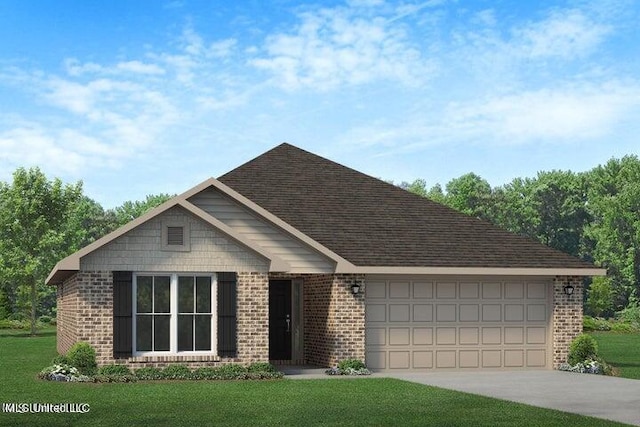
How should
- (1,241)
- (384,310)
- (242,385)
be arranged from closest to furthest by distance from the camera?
1. (242,385)
2. (384,310)
3. (1,241)

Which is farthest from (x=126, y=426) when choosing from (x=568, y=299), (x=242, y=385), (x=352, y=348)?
(x=568, y=299)

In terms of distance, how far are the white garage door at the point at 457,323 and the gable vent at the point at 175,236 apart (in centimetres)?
503

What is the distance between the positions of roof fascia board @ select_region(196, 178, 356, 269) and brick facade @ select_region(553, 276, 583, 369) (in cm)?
613

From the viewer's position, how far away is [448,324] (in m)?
25.8

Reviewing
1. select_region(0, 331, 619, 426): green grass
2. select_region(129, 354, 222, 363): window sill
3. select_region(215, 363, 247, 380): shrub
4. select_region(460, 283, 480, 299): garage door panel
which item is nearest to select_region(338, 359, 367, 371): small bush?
select_region(0, 331, 619, 426): green grass

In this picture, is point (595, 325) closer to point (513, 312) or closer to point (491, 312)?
point (513, 312)

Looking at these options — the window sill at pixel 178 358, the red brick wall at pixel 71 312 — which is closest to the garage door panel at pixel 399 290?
the window sill at pixel 178 358

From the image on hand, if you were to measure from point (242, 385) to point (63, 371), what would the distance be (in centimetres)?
401

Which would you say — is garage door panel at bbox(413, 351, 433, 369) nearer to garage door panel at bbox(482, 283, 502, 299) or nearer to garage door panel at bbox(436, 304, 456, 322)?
garage door panel at bbox(436, 304, 456, 322)

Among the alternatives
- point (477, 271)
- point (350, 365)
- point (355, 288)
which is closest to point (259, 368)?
point (350, 365)

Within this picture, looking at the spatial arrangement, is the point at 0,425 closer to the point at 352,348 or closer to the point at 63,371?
the point at 63,371

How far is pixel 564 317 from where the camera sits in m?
26.5

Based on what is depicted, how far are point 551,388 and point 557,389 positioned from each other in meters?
0.22

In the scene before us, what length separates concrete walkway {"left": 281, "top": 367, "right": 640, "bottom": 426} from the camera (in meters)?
16.8
